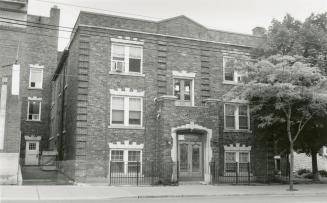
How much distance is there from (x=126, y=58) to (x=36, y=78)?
62.9 ft

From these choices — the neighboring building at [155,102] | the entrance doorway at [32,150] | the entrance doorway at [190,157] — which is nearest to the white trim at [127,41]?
the neighboring building at [155,102]

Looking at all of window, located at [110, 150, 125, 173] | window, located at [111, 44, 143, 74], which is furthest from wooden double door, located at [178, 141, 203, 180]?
window, located at [111, 44, 143, 74]

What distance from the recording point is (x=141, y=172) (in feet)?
81.5

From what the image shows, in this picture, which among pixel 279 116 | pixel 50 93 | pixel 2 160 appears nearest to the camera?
pixel 2 160

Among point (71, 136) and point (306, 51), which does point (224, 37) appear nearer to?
point (306, 51)

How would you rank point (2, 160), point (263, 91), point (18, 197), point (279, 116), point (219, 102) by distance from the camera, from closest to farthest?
point (18, 197), point (2, 160), point (263, 91), point (279, 116), point (219, 102)

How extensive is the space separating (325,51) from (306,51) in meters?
1.14

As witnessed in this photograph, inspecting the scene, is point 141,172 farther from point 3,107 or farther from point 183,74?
point 3,107

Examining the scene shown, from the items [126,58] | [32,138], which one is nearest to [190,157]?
[126,58]

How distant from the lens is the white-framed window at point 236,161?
2725 centimetres

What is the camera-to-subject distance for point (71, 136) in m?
25.8

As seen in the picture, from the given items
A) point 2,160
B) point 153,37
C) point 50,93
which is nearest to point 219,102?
point 153,37

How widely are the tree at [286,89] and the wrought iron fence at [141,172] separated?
19.9 ft

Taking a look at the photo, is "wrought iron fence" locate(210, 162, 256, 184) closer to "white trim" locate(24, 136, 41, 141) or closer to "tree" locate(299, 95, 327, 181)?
"tree" locate(299, 95, 327, 181)
